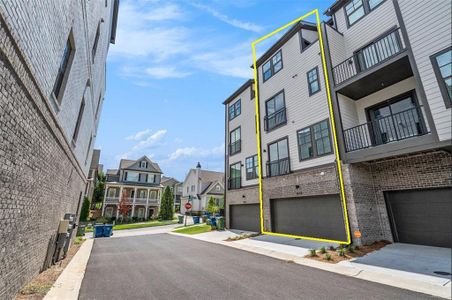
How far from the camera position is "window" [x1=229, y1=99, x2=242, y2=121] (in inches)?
741

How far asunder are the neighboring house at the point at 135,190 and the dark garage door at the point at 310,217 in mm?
29995

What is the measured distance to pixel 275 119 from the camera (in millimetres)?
13602

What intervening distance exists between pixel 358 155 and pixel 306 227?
4.28 metres

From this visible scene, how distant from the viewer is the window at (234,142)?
17939 mm

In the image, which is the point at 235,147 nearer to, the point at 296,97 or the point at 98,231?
the point at 296,97

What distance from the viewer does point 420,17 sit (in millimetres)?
5055

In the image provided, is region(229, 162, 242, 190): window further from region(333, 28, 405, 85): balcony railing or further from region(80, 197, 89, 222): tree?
region(80, 197, 89, 222): tree

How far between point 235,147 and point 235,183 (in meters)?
2.98

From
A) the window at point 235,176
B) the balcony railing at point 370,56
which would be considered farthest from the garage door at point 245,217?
the balcony railing at point 370,56

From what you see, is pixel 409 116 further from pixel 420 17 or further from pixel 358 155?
pixel 420 17

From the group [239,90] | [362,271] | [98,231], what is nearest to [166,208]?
[98,231]

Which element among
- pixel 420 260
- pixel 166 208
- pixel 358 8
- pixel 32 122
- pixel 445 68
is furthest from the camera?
pixel 166 208

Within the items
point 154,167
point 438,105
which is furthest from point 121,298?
point 154,167

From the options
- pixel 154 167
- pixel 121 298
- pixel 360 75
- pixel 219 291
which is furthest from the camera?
pixel 154 167
